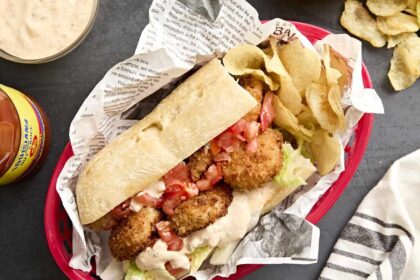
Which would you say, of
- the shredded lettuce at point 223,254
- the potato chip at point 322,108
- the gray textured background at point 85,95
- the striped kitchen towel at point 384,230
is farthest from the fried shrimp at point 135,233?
the striped kitchen towel at point 384,230

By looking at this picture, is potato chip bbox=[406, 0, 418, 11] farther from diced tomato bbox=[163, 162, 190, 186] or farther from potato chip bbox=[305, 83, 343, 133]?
diced tomato bbox=[163, 162, 190, 186]

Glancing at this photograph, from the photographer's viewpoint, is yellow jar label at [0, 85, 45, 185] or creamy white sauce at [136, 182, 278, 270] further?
yellow jar label at [0, 85, 45, 185]

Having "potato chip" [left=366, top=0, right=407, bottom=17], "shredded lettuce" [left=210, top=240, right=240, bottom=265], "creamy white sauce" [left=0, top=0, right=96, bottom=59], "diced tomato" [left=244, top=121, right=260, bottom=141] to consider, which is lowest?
"shredded lettuce" [left=210, top=240, right=240, bottom=265]

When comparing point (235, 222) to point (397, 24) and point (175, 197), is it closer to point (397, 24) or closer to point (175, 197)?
point (175, 197)

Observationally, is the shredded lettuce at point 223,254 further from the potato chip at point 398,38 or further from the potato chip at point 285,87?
the potato chip at point 398,38

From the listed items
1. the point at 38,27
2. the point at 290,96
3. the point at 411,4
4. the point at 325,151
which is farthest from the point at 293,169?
the point at 38,27

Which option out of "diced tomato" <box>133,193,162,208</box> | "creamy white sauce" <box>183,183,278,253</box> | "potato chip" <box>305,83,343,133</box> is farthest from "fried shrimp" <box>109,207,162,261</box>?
"potato chip" <box>305,83,343,133</box>
